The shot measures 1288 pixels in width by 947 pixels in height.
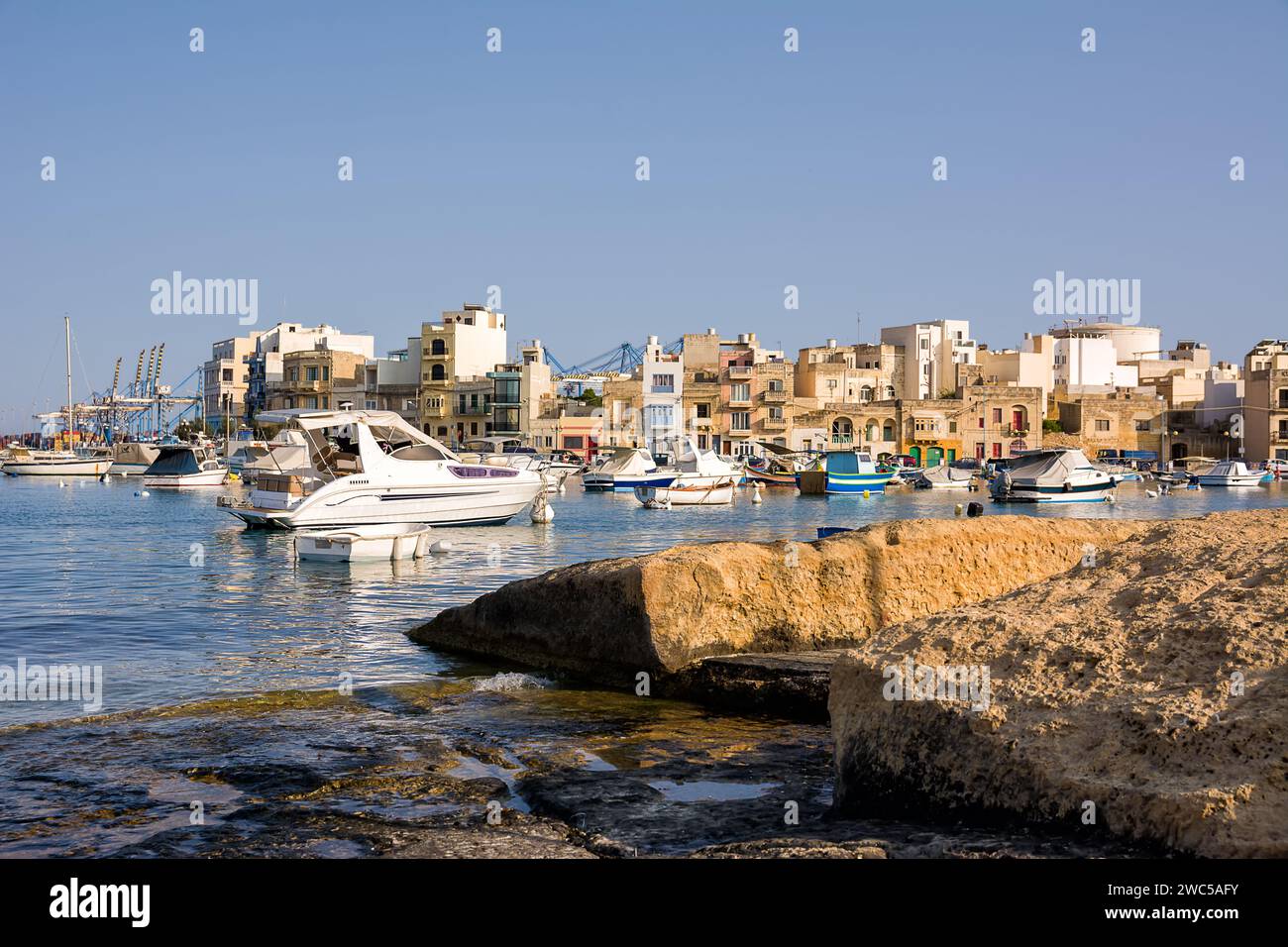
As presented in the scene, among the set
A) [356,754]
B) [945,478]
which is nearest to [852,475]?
[945,478]

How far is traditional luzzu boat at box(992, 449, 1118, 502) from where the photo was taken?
54094 millimetres

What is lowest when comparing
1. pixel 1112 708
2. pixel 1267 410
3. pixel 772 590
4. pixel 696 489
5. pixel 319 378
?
pixel 696 489

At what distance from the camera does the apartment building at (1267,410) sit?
90125 mm

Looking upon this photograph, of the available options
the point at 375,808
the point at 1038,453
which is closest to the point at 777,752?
the point at 375,808

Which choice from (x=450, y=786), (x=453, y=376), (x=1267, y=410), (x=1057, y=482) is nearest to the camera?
(x=450, y=786)

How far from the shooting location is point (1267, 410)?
90.8 metres

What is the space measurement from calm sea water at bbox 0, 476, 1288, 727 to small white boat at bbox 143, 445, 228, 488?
19.7 m

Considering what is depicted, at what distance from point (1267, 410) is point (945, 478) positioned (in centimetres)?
3444

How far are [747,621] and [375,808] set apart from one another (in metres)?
4.67

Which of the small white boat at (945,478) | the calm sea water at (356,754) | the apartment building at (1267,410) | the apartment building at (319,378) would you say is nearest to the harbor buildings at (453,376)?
the apartment building at (319,378)

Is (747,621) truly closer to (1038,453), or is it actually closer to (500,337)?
(1038,453)

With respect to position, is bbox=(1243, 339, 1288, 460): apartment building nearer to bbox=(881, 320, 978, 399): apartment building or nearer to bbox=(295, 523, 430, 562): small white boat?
bbox=(881, 320, 978, 399): apartment building

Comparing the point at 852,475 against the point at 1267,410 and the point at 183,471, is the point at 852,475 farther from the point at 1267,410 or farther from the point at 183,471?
the point at 1267,410

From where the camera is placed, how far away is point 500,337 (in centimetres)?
10344
